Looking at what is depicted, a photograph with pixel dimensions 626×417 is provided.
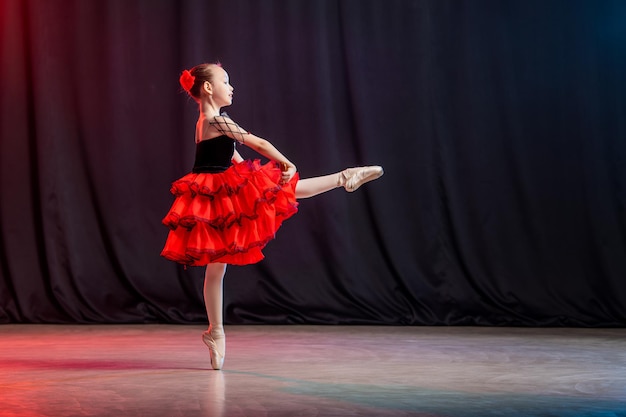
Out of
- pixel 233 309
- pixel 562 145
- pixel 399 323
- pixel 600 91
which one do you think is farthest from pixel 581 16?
pixel 233 309

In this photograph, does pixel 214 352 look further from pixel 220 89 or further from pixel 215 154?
pixel 220 89

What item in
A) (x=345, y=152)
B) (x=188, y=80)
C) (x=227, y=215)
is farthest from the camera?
(x=345, y=152)

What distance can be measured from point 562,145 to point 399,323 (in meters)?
1.44

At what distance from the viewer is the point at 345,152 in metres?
5.36

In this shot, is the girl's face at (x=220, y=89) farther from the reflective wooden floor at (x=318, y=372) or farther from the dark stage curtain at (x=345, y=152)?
the dark stage curtain at (x=345, y=152)

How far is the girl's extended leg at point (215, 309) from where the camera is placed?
136 inches

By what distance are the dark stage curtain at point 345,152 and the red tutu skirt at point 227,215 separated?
1.93 metres

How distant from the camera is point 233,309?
5352mm

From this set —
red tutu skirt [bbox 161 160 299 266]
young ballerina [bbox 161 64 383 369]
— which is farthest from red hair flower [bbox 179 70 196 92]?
red tutu skirt [bbox 161 160 299 266]

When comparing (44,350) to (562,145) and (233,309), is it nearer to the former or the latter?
(233,309)

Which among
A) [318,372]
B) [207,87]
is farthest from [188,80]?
[318,372]

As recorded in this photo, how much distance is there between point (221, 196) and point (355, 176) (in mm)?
568

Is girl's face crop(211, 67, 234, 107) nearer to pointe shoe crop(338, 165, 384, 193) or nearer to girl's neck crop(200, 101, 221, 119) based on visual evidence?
girl's neck crop(200, 101, 221, 119)

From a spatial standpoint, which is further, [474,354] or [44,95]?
[44,95]
